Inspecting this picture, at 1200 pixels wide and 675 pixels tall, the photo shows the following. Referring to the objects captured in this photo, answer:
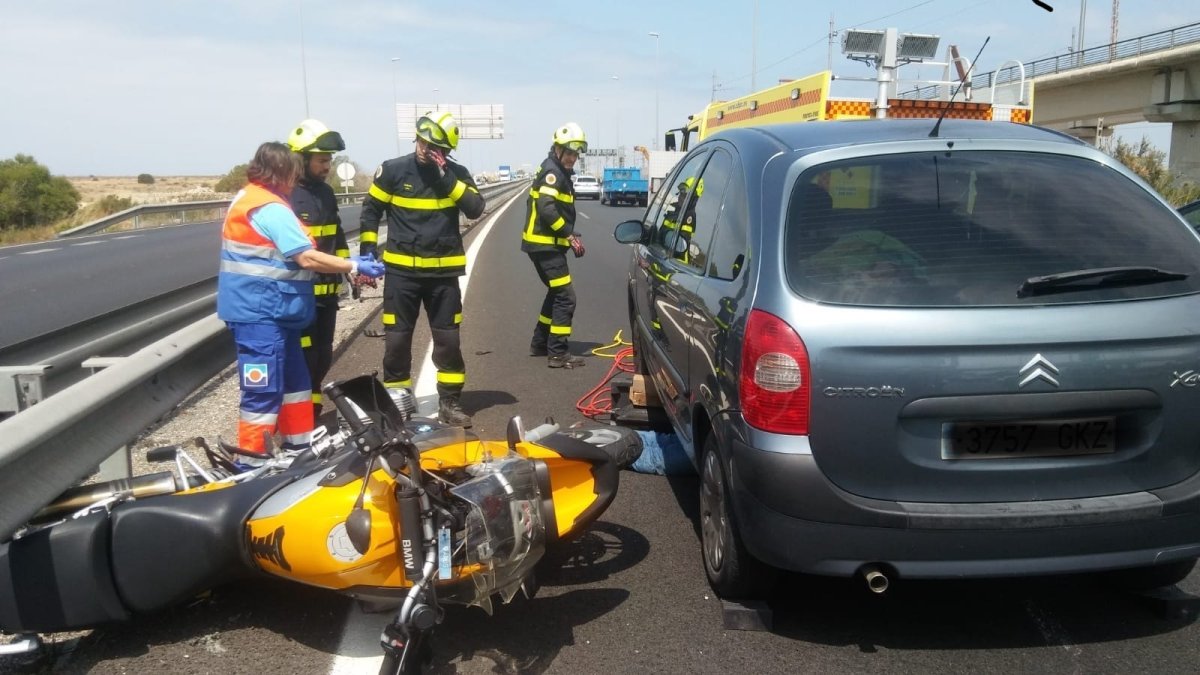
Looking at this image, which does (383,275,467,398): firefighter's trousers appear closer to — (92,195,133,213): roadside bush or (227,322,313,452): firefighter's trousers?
(227,322,313,452): firefighter's trousers

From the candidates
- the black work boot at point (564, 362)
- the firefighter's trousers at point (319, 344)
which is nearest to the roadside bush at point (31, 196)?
the black work boot at point (564, 362)

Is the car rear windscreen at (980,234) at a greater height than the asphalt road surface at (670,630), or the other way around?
the car rear windscreen at (980,234)

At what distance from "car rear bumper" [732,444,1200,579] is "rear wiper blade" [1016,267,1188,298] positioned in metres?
0.65

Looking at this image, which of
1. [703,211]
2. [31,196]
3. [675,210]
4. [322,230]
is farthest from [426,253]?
[31,196]

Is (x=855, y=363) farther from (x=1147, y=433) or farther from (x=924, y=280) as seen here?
(x=1147, y=433)

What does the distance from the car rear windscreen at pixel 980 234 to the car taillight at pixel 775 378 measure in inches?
6.7

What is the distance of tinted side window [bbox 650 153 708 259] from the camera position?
16.1ft

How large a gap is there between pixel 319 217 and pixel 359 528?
11.3 feet

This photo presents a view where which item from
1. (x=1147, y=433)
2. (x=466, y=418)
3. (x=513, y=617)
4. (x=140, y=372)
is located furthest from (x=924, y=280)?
(x=466, y=418)

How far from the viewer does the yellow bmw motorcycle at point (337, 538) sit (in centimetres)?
298

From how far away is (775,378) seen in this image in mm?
3051

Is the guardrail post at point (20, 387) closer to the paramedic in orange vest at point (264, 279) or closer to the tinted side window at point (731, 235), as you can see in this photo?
the paramedic in orange vest at point (264, 279)

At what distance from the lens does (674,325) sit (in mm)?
4465

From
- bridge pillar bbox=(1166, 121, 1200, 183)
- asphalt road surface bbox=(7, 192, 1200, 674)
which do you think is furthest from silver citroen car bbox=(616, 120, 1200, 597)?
bridge pillar bbox=(1166, 121, 1200, 183)
